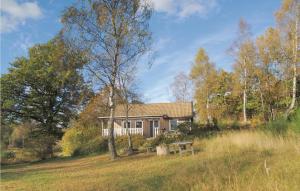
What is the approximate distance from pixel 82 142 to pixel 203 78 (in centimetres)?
1798

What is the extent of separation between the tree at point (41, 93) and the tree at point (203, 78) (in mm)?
14771

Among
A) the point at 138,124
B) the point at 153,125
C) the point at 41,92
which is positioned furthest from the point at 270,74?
the point at 41,92

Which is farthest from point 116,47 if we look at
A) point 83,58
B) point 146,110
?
point 146,110

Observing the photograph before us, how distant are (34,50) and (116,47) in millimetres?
20392

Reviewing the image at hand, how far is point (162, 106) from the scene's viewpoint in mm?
34875

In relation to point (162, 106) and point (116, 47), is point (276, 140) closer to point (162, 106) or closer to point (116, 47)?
point (116, 47)

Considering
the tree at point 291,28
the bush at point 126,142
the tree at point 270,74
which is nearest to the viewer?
the tree at point 291,28

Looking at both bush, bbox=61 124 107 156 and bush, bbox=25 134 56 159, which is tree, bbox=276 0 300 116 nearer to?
bush, bbox=61 124 107 156

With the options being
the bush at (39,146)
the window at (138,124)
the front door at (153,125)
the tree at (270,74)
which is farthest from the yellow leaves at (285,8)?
the bush at (39,146)

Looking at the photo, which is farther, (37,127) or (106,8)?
(37,127)

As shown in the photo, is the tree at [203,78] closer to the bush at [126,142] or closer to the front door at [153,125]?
the front door at [153,125]

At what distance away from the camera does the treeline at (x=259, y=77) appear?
22.2 meters

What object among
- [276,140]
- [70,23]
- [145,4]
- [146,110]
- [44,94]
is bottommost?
[276,140]

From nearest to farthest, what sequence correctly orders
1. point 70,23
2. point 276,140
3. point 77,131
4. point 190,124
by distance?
point 276,140 → point 70,23 → point 190,124 → point 77,131
